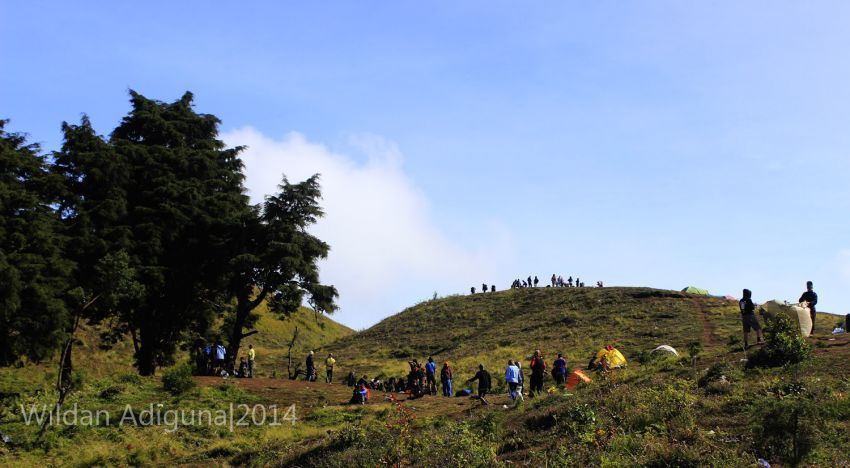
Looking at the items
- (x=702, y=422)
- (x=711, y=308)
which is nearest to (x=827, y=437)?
(x=702, y=422)

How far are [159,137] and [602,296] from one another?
41684mm

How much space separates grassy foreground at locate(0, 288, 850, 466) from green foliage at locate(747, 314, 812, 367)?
409mm

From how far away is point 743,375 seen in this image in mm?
18016

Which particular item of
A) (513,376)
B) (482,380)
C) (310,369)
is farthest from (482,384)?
(310,369)

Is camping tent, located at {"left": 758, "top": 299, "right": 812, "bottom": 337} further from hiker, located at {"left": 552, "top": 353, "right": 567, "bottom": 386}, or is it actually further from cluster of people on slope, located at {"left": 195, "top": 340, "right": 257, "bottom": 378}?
cluster of people on slope, located at {"left": 195, "top": 340, "right": 257, "bottom": 378}

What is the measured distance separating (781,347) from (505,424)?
25.7 ft

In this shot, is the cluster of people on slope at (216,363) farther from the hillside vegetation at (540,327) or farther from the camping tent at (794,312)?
the camping tent at (794,312)

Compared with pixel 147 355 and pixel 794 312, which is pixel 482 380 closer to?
pixel 794 312

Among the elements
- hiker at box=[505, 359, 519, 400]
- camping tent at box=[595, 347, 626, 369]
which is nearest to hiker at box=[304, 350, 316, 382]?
hiker at box=[505, 359, 519, 400]

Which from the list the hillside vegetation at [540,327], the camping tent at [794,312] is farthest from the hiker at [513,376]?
the hillside vegetation at [540,327]

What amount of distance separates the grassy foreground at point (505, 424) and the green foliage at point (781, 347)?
16.1 inches

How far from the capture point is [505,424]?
18.0 metres

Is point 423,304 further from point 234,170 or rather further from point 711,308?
point 234,170

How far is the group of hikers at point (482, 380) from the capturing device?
2239 centimetres
